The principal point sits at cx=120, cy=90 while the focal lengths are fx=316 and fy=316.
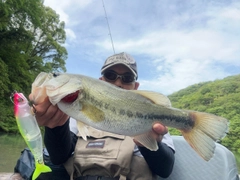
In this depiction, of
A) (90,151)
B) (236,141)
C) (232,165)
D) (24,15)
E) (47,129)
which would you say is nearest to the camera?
(47,129)

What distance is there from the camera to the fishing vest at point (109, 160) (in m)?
2.79

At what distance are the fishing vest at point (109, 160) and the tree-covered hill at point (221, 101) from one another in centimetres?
3403

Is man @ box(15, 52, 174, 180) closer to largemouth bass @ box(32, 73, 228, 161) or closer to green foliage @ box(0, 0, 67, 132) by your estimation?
largemouth bass @ box(32, 73, 228, 161)

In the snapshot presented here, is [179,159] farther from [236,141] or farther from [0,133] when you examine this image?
[236,141]

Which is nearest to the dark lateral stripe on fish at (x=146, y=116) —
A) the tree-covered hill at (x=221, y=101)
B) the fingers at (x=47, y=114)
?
the fingers at (x=47, y=114)

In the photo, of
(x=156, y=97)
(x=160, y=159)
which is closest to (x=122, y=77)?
(x=160, y=159)

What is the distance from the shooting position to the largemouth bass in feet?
6.51

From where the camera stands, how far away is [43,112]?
2.19 metres

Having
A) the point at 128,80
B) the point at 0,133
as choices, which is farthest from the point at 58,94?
the point at 0,133

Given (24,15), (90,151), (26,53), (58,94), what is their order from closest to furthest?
(58,94), (90,151), (24,15), (26,53)

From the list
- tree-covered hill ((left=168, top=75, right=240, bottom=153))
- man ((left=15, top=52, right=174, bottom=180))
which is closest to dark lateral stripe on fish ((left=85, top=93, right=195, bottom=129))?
man ((left=15, top=52, right=174, bottom=180))

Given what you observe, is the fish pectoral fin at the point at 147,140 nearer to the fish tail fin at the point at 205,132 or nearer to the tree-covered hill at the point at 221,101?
the fish tail fin at the point at 205,132

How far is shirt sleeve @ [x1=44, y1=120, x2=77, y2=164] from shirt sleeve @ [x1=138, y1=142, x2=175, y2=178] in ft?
2.26

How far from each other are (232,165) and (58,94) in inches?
80.6
